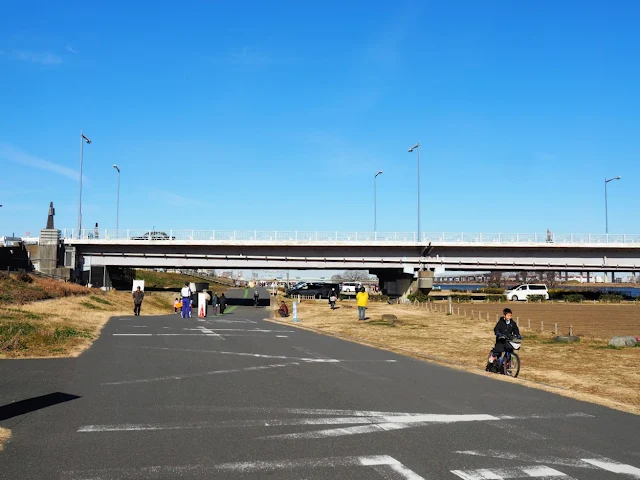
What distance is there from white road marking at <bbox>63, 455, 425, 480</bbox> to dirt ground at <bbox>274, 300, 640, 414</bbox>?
5574 mm

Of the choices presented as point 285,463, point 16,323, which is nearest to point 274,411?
point 285,463

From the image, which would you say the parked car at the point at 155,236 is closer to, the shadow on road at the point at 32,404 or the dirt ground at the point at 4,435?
the shadow on road at the point at 32,404

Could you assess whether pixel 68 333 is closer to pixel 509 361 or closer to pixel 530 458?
pixel 509 361

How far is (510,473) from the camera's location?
6172mm

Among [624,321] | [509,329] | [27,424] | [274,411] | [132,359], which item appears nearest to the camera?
[27,424]

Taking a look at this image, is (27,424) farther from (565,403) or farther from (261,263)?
(261,263)

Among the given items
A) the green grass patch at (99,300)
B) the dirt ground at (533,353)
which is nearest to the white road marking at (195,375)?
the dirt ground at (533,353)

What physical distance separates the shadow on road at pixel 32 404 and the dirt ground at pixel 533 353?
8662 mm

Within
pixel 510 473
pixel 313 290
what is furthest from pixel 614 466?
pixel 313 290

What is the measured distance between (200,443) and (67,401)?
11.6 ft

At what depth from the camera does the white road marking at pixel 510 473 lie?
6.04 meters

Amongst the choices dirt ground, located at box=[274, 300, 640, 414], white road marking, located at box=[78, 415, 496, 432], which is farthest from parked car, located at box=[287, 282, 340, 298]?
white road marking, located at box=[78, 415, 496, 432]

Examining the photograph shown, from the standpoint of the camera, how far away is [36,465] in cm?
622

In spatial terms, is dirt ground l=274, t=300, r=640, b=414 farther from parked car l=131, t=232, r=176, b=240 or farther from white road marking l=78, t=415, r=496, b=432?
parked car l=131, t=232, r=176, b=240
